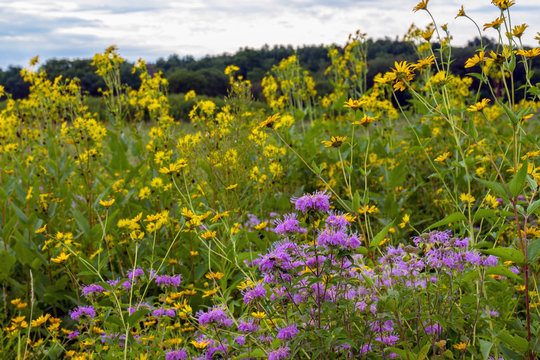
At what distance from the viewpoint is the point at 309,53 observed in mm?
21266

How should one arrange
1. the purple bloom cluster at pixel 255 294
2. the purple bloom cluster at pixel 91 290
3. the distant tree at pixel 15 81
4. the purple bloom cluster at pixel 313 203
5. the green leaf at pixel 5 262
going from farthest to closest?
the distant tree at pixel 15 81, the green leaf at pixel 5 262, the purple bloom cluster at pixel 91 290, the purple bloom cluster at pixel 255 294, the purple bloom cluster at pixel 313 203

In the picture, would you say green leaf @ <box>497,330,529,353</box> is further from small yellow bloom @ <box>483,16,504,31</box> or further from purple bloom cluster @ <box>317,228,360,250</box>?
small yellow bloom @ <box>483,16,504,31</box>

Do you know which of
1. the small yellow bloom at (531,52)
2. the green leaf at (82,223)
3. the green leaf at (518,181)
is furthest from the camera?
the green leaf at (82,223)

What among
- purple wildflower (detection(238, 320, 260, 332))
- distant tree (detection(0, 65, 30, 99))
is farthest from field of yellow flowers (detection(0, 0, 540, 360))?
distant tree (detection(0, 65, 30, 99))

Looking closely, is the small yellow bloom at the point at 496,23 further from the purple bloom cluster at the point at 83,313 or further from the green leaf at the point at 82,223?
the green leaf at the point at 82,223

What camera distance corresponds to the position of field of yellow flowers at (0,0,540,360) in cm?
135

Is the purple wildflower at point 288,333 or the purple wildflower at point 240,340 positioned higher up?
the purple wildflower at point 288,333

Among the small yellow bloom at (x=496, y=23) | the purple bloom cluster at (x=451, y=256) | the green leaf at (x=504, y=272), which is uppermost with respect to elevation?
the small yellow bloom at (x=496, y=23)

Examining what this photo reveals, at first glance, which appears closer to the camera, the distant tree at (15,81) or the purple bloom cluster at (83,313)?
the purple bloom cluster at (83,313)

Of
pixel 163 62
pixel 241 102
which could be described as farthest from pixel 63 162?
pixel 163 62

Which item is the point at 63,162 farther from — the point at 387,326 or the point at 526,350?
the point at 526,350

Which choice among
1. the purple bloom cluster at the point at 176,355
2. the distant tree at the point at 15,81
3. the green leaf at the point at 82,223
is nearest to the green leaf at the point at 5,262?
the green leaf at the point at 82,223

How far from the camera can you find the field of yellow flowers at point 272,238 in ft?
4.43

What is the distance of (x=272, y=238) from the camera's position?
111 inches
